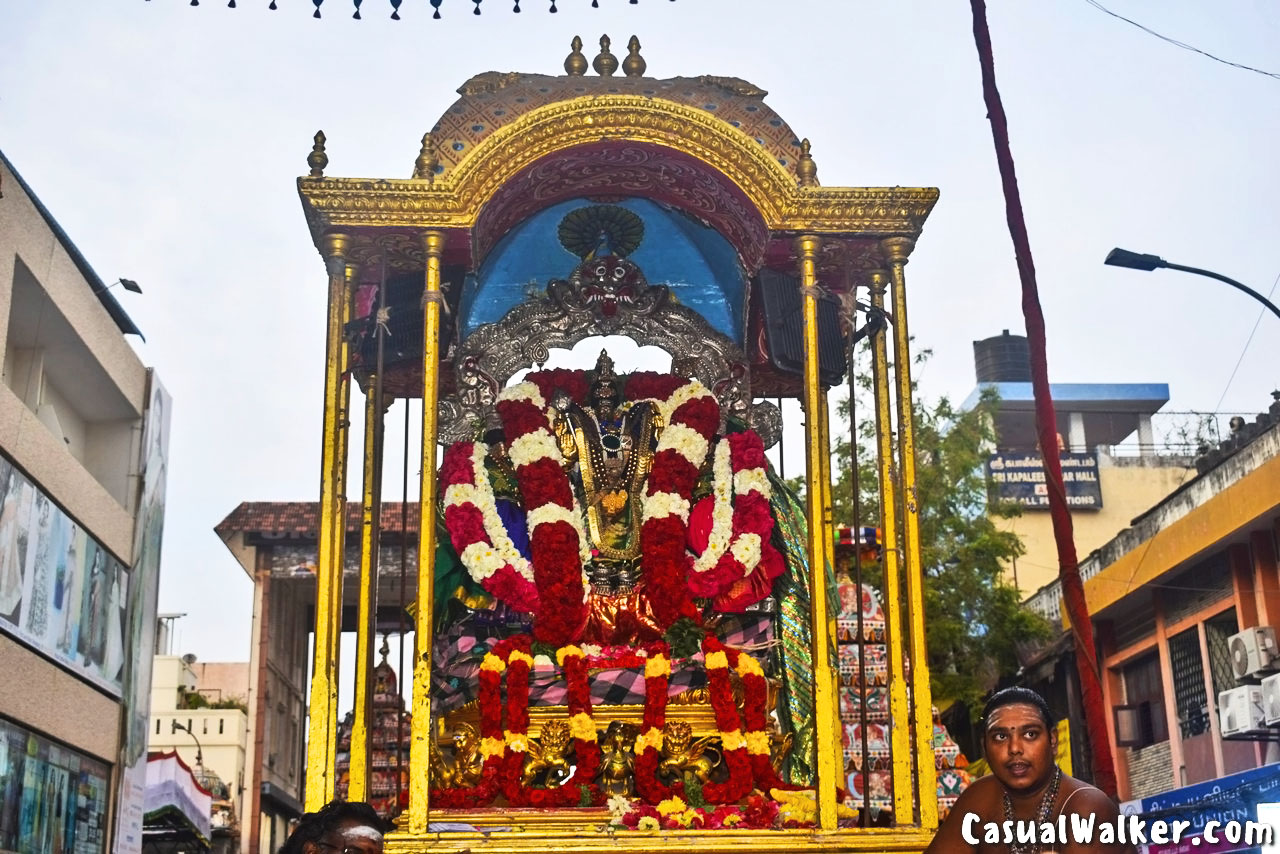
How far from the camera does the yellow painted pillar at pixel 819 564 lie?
7.23m

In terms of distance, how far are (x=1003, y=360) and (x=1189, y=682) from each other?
19210 millimetres

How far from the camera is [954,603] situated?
20609 mm

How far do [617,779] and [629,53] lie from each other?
4.22 meters

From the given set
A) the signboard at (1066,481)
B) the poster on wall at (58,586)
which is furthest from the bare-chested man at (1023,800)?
the signboard at (1066,481)

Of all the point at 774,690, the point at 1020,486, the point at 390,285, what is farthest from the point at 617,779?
the point at 1020,486

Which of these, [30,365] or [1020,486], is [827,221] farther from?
[1020,486]

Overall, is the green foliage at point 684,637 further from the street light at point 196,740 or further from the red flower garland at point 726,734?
the street light at point 196,740

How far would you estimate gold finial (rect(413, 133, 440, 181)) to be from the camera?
8109mm

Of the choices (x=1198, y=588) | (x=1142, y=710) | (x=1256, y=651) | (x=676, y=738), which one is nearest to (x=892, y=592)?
(x=676, y=738)

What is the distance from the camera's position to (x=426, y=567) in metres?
7.46

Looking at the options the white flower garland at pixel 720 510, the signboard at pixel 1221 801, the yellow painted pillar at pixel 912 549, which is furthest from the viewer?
the signboard at pixel 1221 801

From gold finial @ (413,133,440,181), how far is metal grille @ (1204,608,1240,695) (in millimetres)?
12812

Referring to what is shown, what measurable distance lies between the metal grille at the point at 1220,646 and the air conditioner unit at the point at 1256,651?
102 centimetres

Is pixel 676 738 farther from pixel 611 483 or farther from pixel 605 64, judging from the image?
pixel 605 64
